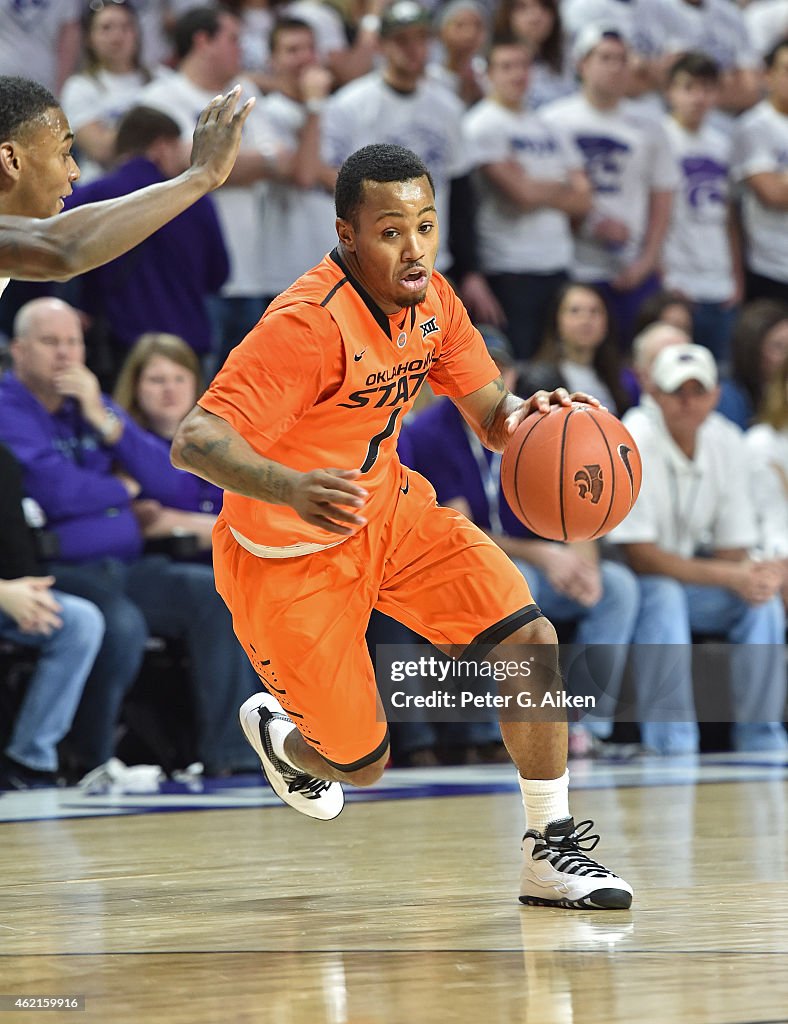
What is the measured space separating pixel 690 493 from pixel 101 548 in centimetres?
300

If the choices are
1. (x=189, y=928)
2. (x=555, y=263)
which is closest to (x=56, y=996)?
(x=189, y=928)

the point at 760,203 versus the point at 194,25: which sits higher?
the point at 194,25

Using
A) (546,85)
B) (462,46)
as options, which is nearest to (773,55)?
(546,85)

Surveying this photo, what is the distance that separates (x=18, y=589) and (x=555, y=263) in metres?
4.31

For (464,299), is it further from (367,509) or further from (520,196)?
(367,509)

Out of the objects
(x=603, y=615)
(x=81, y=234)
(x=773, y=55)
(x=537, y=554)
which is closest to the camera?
(x=81, y=234)

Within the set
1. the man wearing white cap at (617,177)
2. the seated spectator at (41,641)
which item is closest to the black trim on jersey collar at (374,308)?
the seated spectator at (41,641)

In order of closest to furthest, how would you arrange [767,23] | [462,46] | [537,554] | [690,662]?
[537,554]
[690,662]
[462,46]
[767,23]

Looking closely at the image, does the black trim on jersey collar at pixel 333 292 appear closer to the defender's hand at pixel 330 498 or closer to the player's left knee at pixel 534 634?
the defender's hand at pixel 330 498

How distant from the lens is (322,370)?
397 cm

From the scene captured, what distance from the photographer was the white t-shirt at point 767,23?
12.4m

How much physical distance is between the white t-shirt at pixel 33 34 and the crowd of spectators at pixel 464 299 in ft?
0.04

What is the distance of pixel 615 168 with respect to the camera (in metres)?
10.2

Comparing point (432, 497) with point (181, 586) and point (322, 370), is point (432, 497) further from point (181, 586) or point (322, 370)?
point (181, 586)
